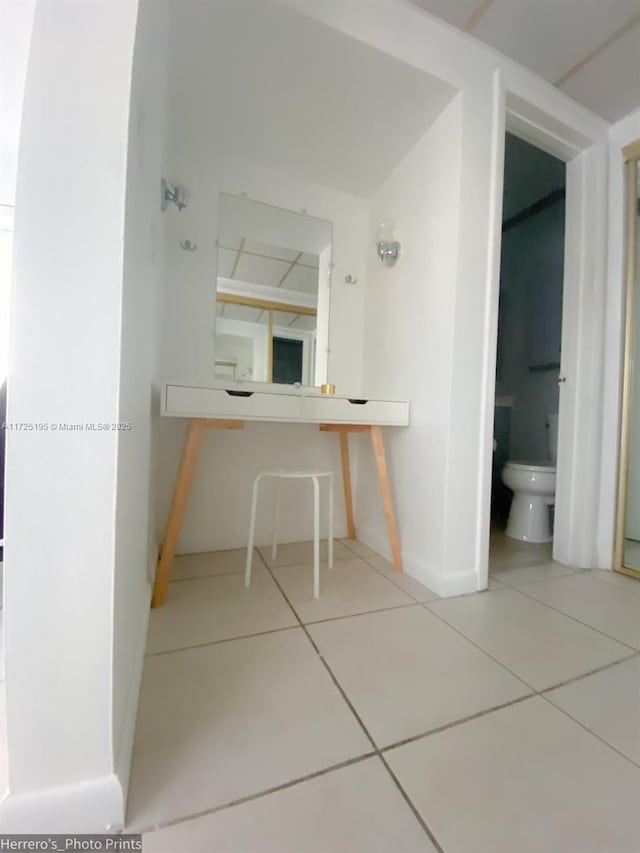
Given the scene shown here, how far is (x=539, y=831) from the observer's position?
51 cm

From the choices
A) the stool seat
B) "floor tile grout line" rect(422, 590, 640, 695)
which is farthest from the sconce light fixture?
"floor tile grout line" rect(422, 590, 640, 695)

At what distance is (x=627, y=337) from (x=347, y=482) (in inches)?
58.3

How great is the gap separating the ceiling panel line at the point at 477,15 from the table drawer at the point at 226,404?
148 centimetres

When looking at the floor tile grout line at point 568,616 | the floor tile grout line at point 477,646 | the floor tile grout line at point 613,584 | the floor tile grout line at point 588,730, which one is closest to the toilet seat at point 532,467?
the floor tile grout line at point 613,584

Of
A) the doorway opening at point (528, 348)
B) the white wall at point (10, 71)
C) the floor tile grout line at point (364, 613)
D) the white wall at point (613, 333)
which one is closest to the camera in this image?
the floor tile grout line at point (364, 613)

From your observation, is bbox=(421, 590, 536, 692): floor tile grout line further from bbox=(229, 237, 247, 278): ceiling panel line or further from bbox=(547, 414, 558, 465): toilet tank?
bbox=(229, 237, 247, 278): ceiling panel line

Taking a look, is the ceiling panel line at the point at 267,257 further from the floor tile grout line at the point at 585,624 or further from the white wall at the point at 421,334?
the floor tile grout line at the point at 585,624

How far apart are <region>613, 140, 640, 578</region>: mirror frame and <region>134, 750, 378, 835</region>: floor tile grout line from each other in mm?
1588

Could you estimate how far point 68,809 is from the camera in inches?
19.0

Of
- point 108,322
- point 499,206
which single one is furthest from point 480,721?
point 499,206

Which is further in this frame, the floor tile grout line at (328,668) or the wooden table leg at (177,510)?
the wooden table leg at (177,510)

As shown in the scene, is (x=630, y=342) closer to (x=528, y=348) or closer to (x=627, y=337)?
(x=627, y=337)

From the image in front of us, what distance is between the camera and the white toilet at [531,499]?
1.83m

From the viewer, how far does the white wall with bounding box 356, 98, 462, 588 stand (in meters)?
1.29
